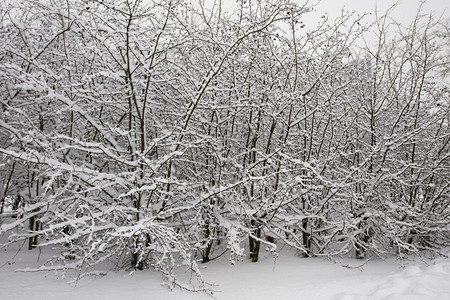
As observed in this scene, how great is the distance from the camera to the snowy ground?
3432 millimetres

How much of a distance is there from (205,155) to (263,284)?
7.57 feet

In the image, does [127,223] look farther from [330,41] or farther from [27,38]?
[330,41]

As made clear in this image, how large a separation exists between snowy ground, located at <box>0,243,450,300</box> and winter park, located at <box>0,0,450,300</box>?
0.11ft

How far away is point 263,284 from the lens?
423 centimetres

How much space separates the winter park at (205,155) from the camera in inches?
155

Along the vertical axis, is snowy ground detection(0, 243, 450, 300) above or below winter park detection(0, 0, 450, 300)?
below

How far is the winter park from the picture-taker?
12.9 feet

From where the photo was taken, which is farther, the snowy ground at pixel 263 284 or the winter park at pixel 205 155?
the winter park at pixel 205 155

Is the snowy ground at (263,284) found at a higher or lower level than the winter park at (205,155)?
lower

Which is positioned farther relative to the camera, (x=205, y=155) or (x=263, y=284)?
(x=205, y=155)

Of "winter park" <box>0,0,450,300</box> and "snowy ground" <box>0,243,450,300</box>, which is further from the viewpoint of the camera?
"winter park" <box>0,0,450,300</box>

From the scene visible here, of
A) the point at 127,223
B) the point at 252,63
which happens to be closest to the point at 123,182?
the point at 127,223

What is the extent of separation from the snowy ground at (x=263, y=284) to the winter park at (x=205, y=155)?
35 millimetres

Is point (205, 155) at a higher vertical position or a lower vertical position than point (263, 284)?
higher
